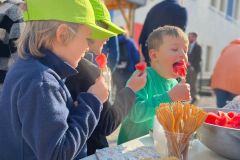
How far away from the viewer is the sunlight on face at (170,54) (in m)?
1.70

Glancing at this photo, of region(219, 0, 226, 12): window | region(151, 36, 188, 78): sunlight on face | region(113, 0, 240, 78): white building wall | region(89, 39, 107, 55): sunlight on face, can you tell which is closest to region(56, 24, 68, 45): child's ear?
region(89, 39, 107, 55): sunlight on face

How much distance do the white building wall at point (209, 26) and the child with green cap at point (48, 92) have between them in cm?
1172

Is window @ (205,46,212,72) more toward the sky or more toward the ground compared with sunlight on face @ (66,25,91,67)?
more toward the ground

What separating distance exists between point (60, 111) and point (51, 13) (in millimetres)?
296

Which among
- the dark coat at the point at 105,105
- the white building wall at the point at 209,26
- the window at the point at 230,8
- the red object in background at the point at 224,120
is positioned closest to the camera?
the red object in background at the point at 224,120

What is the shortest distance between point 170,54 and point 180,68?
213 millimetres

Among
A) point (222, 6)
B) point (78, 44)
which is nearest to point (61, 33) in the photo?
point (78, 44)

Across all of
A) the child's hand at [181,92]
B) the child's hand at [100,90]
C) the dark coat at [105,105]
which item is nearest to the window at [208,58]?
the child's hand at [181,92]

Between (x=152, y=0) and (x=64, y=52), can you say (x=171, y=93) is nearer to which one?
(x=64, y=52)

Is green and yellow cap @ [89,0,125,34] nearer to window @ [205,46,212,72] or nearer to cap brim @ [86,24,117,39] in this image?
cap brim @ [86,24,117,39]

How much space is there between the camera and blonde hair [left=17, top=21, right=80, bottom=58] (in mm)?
1043

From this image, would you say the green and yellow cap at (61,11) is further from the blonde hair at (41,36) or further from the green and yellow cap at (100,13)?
the green and yellow cap at (100,13)

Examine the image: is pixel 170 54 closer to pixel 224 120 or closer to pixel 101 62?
pixel 101 62

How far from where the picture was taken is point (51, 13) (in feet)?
3.38
